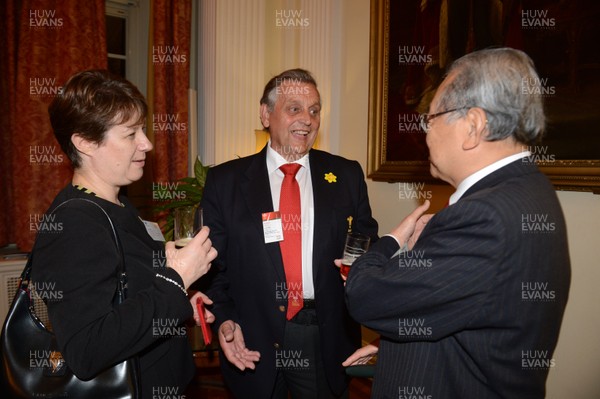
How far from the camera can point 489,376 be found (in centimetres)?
105

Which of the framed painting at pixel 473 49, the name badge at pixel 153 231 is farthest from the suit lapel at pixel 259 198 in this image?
the framed painting at pixel 473 49

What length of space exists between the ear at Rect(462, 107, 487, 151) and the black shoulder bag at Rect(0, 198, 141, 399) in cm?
120

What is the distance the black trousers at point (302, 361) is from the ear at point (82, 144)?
1.18 meters

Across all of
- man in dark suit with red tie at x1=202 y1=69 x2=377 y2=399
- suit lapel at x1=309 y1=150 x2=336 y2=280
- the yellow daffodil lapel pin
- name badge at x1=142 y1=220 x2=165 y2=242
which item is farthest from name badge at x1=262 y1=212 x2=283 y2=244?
name badge at x1=142 y1=220 x2=165 y2=242

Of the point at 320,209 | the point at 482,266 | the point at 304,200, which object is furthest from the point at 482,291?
the point at 304,200

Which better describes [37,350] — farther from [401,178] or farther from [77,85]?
[401,178]

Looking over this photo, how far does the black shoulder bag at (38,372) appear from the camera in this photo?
1.12m

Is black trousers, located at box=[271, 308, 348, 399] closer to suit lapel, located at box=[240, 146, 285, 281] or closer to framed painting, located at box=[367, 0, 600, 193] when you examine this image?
suit lapel, located at box=[240, 146, 285, 281]

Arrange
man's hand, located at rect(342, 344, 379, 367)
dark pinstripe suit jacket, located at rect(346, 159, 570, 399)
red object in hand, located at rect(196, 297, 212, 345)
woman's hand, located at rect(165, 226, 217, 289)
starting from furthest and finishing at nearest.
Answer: man's hand, located at rect(342, 344, 379, 367)
red object in hand, located at rect(196, 297, 212, 345)
woman's hand, located at rect(165, 226, 217, 289)
dark pinstripe suit jacket, located at rect(346, 159, 570, 399)

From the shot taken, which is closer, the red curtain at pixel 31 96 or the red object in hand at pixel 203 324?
the red object in hand at pixel 203 324

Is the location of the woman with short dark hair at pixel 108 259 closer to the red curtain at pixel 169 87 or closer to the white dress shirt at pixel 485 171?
the white dress shirt at pixel 485 171

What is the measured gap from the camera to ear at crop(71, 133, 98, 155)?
1301mm

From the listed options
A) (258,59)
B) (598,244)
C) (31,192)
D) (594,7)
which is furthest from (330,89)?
(31,192)

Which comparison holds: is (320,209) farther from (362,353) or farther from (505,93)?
(505,93)
